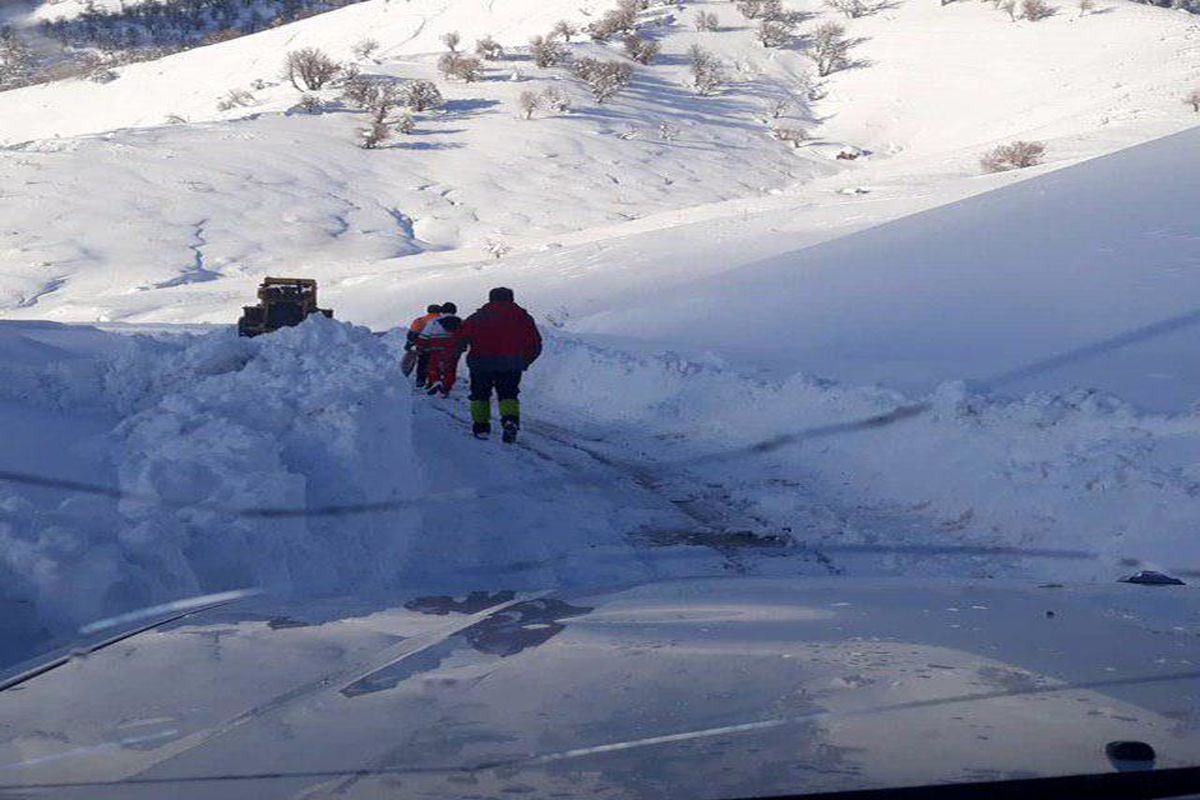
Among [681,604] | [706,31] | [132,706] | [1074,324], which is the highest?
[706,31]

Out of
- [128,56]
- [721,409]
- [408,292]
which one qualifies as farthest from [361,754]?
[128,56]

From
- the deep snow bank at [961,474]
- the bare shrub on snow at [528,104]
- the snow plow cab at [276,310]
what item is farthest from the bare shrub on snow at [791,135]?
the deep snow bank at [961,474]

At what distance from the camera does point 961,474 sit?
372 inches

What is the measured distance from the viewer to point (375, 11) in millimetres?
74562

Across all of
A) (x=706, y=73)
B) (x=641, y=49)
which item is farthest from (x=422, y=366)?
(x=641, y=49)

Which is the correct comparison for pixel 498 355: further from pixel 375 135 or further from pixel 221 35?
pixel 221 35

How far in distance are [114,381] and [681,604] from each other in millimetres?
7688

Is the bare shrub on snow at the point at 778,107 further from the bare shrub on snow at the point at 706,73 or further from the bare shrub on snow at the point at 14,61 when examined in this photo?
the bare shrub on snow at the point at 14,61

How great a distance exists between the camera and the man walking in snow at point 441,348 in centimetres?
1527

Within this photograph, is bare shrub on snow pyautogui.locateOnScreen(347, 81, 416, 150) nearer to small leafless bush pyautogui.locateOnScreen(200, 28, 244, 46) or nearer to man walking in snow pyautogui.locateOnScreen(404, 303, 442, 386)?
man walking in snow pyautogui.locateOnScreen(404, 303, 442, 386)

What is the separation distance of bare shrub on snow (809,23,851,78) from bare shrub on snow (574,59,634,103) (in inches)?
378

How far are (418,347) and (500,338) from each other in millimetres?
3578

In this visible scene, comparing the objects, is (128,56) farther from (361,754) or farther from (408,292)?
(361,754)

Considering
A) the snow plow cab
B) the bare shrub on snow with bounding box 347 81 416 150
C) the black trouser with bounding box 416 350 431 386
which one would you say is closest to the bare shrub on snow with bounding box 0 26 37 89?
the bare shrub on snow with bounding box 347 81 416 150
